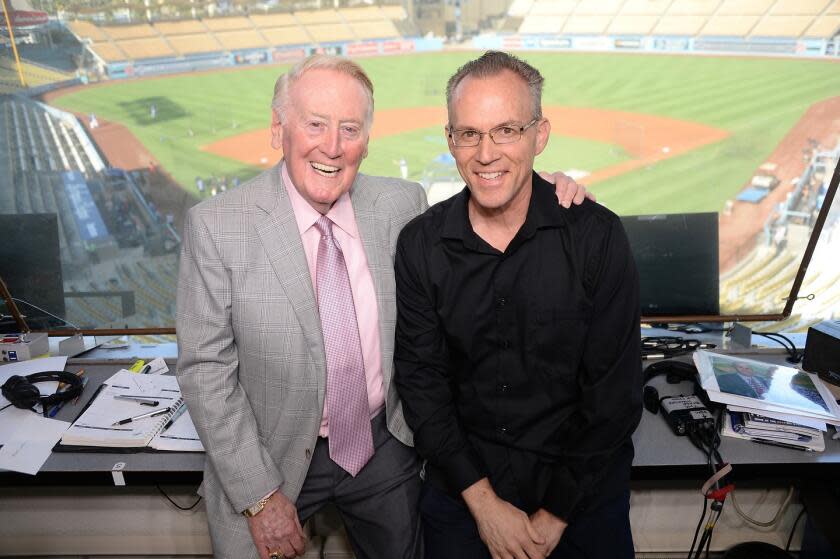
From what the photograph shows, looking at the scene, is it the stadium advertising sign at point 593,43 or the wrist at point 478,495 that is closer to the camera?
the wrist at point 478,495

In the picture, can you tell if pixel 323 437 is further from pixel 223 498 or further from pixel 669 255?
pixel 669 255

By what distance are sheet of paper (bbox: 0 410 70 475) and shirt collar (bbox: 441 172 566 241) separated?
54.2 inches

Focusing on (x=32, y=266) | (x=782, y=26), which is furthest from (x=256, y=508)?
(x=782, y=26)

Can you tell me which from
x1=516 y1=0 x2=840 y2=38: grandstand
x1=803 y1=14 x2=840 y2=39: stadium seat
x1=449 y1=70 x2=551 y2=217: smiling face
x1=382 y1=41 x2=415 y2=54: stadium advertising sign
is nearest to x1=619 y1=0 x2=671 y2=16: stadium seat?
x1=516 y1=0 x2=840 y2=38: grandstand

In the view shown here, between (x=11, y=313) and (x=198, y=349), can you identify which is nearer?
(x=198, y=349)

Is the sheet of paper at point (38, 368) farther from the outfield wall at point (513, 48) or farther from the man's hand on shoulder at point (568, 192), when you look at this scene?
the man's hand on shoulder at point (568, 192)

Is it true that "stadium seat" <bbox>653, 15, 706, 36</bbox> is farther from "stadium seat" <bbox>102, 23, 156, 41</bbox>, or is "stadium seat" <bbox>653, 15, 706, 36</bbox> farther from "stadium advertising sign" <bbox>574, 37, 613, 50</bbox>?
"stadium seat" <bbox>102, 23, 156, 41</bbox>

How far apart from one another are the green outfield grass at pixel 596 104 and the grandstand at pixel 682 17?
109 mm

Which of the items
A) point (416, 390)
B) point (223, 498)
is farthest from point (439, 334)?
point (223, 498)

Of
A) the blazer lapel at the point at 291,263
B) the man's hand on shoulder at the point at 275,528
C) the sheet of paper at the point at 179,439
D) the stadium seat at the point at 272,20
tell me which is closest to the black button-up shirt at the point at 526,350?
the blazer lapel at the point at 291,263

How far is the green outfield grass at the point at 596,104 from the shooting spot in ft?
8.33

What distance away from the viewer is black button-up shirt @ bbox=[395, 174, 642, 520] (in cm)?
149

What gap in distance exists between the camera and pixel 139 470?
67.6 inches

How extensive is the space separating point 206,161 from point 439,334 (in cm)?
173
